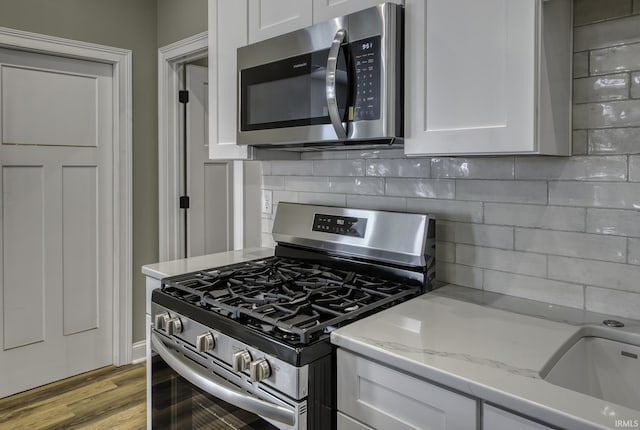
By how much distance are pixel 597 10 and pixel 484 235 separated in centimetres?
70

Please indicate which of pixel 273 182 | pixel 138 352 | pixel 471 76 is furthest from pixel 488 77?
pixel 138 352

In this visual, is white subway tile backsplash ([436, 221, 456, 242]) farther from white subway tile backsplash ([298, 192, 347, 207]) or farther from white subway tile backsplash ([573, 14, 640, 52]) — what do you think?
white subway tile backsplash ([573, 14, 640, 52])

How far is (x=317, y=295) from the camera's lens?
1.36m

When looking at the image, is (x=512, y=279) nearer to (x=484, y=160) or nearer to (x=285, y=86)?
(x=484, y=160)

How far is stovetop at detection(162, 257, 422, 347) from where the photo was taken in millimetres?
1153

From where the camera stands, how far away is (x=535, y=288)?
Result: 138 centimetres

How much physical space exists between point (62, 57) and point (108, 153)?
611mm

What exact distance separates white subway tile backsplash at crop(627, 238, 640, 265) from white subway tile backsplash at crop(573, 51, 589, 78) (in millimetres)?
469

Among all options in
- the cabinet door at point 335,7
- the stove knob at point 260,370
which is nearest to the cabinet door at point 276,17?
the cabinet door at point 335,7

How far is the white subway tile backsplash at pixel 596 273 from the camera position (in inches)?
47.7

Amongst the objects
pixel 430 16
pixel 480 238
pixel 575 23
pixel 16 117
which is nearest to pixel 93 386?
pixel 16 117

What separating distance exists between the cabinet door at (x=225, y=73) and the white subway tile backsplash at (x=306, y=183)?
31 centimetres

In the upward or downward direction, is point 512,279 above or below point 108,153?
below

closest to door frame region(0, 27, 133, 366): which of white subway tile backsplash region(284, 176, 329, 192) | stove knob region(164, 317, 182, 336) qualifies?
white subway tile backsplash region(284, 176, 329, 192)
